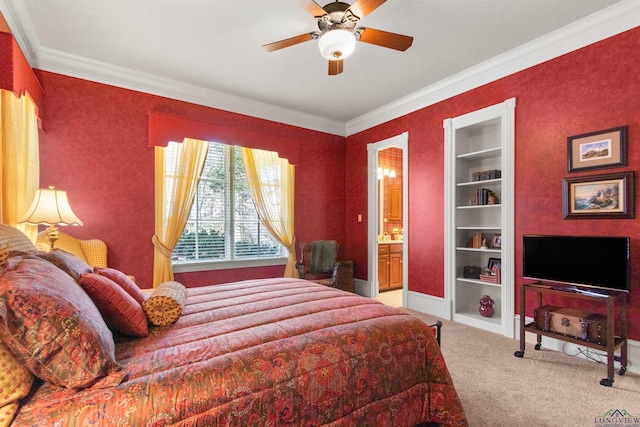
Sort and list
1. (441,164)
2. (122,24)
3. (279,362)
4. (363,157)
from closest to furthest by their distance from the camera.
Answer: (279,362), (122,24), (441,164), (363,157)

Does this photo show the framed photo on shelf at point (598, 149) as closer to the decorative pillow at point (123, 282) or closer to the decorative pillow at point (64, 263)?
the decorative pillow at point (123, 282)

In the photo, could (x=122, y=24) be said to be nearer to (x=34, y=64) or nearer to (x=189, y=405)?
(x=34, y=64)

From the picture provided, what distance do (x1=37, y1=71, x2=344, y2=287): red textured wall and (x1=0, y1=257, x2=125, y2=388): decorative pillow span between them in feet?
8.97

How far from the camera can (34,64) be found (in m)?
3.29

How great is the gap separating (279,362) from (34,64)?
398 centimetres

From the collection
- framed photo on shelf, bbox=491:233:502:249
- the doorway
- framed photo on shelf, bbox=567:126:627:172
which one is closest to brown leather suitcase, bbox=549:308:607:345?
framed photo on shelf, bbox=491:233:502:249

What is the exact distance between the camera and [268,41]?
3.14 meters

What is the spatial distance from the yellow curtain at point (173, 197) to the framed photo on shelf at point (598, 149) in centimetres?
409

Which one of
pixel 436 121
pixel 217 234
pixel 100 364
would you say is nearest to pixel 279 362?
→ pixel 100 364

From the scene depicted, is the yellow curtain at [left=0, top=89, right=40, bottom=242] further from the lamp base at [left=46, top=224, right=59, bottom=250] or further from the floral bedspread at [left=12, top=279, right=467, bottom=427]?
the floral bedspread at [left=12, top=279, right=467, bottom=427]

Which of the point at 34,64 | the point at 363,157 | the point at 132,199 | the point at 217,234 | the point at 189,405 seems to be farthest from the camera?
the point at 363,157

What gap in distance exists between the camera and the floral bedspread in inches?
42.8

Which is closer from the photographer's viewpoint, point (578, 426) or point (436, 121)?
point (578, 426)

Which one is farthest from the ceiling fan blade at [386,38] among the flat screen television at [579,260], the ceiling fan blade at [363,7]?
the flat screen television at [579,260]
